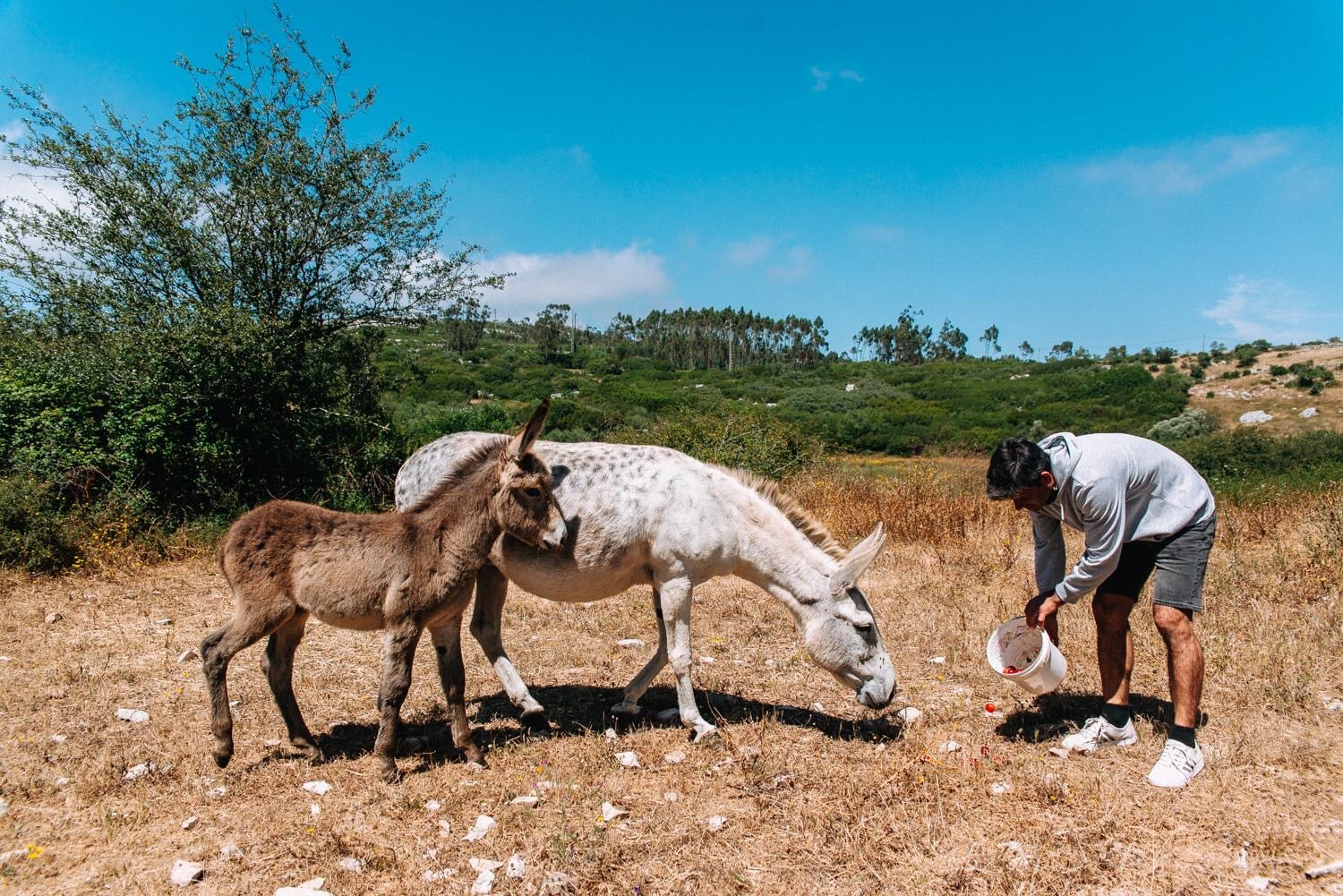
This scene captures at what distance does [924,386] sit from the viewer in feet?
236

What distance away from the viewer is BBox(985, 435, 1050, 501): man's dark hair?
4.80 m

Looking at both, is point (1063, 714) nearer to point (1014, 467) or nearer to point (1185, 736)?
point (1185, 736)

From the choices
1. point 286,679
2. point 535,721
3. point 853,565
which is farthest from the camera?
point 535,721

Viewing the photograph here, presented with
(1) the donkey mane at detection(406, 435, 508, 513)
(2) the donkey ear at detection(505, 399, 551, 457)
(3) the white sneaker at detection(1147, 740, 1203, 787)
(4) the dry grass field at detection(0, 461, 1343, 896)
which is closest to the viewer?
(4) the dry grass field at detection(0, 461, 1343, 896)

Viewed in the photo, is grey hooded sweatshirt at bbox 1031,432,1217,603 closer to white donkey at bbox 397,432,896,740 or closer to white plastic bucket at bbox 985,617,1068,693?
white plastic bucket at bbox 985,617,1068,693

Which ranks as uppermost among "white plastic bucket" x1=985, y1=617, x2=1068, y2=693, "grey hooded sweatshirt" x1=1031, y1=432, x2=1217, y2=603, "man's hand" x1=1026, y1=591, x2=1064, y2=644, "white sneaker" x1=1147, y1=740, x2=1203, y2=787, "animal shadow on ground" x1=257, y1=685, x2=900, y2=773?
"grey hooded sweatshirt" x1=1031, y1=432, x2=1217, y2=603

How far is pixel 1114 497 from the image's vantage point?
4.86 meters

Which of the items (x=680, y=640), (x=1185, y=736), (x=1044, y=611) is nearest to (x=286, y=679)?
(x=680, y=640)

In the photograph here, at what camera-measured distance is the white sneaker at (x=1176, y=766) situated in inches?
184

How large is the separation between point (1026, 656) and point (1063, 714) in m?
0.53

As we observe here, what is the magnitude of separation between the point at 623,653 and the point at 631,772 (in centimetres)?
260

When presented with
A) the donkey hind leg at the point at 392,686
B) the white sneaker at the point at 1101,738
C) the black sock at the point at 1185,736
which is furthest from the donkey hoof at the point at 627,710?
the black sock at the point at 1185,736

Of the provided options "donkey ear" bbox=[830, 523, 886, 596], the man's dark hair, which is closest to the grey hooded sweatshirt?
the man's dark hair

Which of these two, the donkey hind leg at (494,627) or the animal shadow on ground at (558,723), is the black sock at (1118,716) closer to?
the animal shadow on ground at (558,723)
